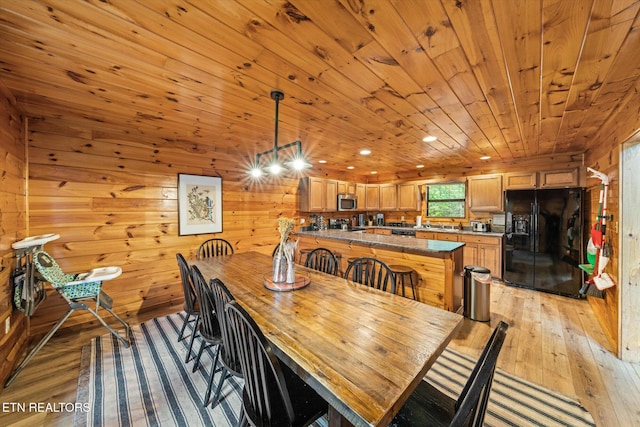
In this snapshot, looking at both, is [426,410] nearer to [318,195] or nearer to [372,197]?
[318,195]

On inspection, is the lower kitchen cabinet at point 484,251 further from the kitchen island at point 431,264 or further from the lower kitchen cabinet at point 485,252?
the kitchen island at point 431,264

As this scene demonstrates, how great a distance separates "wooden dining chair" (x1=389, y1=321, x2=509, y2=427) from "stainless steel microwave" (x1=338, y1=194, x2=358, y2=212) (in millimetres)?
4531

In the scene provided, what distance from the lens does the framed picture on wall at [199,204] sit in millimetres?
3615

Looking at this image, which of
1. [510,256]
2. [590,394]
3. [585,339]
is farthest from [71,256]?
[510,256]

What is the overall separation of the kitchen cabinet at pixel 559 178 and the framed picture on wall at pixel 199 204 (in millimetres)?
5484

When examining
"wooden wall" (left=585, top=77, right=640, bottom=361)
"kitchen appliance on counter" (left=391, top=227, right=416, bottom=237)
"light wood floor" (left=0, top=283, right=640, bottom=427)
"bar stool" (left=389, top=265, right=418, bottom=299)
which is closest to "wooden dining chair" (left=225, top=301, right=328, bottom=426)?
"light wood floor" (left=0, top=283, right=640, bottom=427)

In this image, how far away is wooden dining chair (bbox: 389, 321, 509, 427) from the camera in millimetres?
725

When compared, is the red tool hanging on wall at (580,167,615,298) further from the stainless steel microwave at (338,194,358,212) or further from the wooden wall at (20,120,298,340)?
the wooden wall at (20,120,298,340)

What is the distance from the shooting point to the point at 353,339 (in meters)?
1.20

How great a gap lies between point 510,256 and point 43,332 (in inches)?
254

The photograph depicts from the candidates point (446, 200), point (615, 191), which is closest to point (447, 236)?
point (446, 200)

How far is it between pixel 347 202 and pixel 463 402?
5225 mm

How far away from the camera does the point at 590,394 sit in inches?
73.4

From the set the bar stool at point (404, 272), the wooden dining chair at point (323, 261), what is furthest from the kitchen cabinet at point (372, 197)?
the wooden dining chair at point (323, 261)
